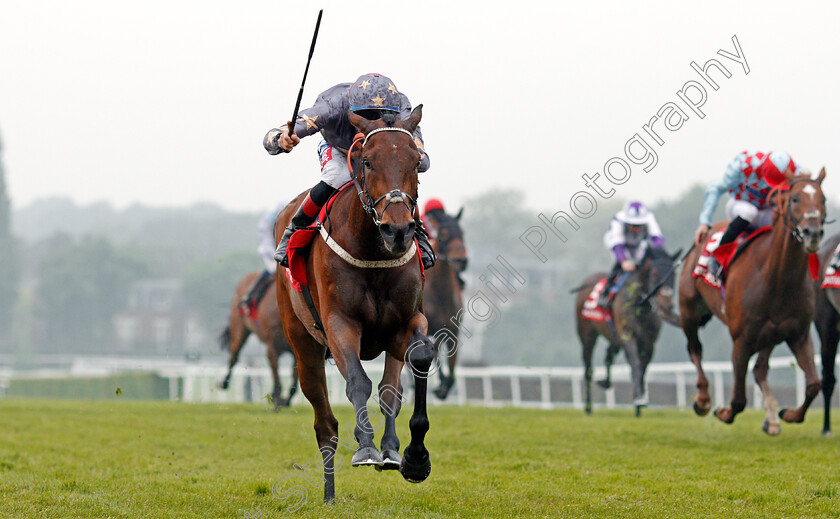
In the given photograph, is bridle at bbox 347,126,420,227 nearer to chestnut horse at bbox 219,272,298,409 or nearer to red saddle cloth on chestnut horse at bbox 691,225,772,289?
red saddle cloth on chestnut horse at bbox 691,225,772,289

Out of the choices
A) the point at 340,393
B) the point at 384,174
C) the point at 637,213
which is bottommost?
the point at 340,393

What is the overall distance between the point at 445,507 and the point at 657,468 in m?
2.17

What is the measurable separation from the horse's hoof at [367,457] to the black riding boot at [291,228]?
1.50 meters

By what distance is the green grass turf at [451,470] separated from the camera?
5.48 metres

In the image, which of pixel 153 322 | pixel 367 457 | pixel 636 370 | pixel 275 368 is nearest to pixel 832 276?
pixel 636 370

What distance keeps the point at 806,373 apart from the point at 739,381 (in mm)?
529

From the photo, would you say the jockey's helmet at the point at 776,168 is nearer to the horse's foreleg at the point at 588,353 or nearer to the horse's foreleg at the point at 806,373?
the horse's foreleg at the point at 806,373

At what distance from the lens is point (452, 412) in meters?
12.9

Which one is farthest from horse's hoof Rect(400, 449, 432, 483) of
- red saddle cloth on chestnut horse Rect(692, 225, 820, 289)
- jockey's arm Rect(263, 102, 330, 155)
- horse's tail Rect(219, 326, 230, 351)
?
horse's tail Rect(219, 326, 230, 351)

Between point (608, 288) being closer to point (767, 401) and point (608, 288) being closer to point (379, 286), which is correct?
point (767, 401)

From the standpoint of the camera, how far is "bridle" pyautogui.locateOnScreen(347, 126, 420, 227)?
15.2 ft

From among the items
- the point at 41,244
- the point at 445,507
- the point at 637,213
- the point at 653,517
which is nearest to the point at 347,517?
the point at 445,507

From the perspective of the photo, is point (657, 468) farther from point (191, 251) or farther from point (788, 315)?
point (191, 251)

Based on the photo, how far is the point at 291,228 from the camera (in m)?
5.86
